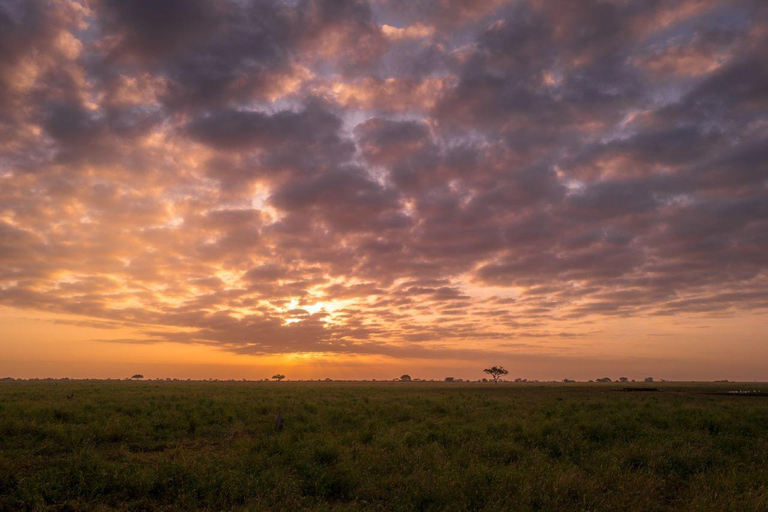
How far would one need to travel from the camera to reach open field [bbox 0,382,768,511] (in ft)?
34.6

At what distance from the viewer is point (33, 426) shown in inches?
699

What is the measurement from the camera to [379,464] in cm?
1339

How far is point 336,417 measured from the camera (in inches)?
950

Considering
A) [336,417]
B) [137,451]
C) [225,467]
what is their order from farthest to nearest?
1. [336,417]
2. [137,451]
3. [225,467]

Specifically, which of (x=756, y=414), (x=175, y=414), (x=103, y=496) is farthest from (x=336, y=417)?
(x=756, y=414)

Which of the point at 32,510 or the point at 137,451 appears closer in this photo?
the point at 32,510

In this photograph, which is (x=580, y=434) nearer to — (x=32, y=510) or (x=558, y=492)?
(x=558, y=492)

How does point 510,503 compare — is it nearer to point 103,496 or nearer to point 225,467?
point 225,467

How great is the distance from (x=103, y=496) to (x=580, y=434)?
1771 centimetres

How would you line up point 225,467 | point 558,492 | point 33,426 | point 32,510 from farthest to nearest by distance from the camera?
point 33,426, point 225,467, point 558,492, point 32,510

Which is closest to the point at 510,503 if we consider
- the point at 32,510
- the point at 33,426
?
the point at 32,510

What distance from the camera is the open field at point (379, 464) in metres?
10.5

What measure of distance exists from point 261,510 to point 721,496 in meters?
11.1

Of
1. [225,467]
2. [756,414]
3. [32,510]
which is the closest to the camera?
[32,510]
